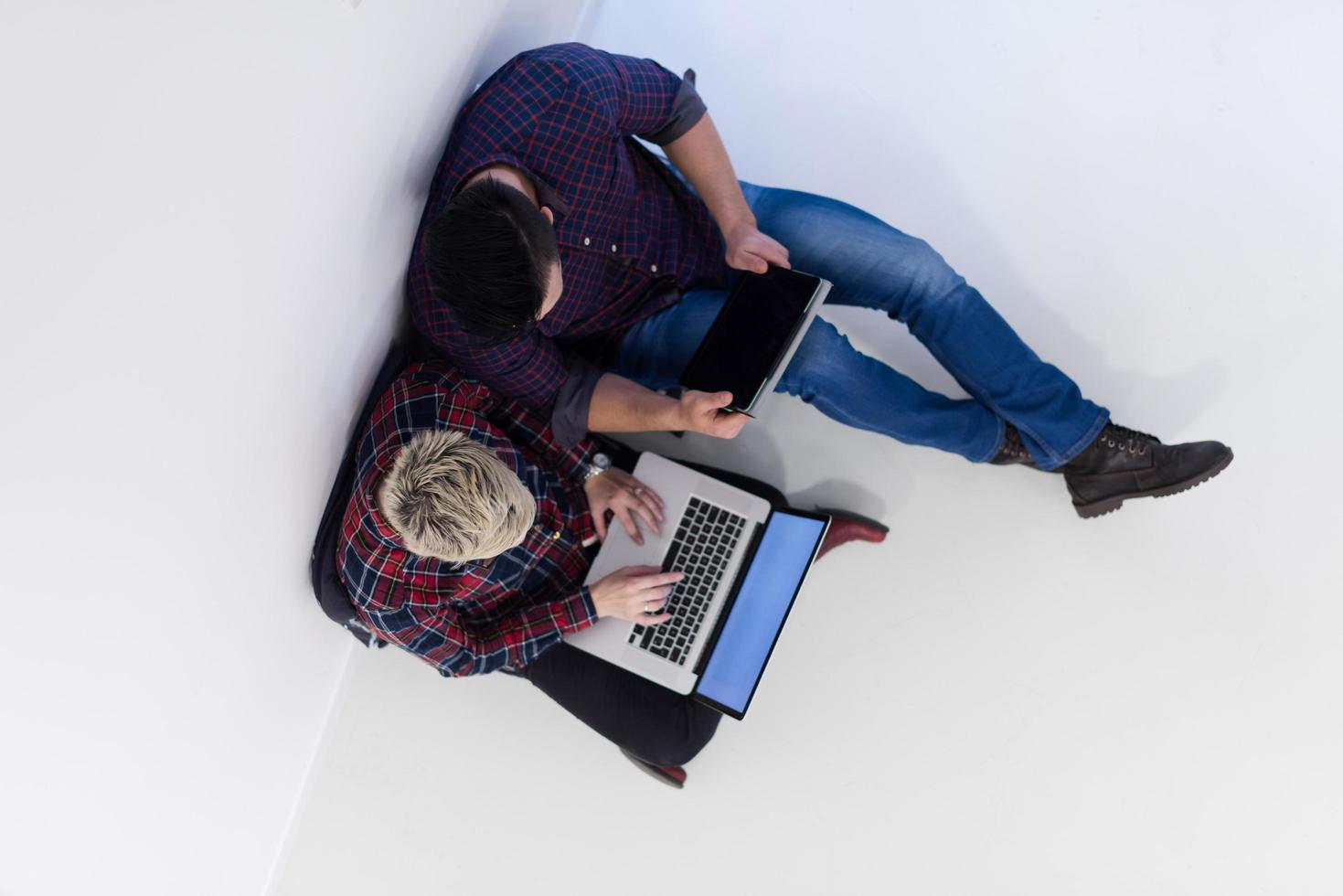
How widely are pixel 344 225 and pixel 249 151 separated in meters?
0.28

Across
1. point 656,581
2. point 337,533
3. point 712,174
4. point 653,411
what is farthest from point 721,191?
point 337,533

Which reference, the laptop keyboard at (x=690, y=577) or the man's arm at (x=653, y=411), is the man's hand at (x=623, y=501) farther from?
the man's arm at (x=653, y=411)

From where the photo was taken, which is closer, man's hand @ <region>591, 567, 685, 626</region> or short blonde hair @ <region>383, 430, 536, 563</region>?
short blonde hair @ <region>383, 430, 536, 563</region>

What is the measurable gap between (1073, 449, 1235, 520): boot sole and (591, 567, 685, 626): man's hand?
84 cm

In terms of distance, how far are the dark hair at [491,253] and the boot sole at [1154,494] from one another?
121cm

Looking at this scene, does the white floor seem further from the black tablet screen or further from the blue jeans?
the black tablet screen

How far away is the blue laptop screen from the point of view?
5.59 feet

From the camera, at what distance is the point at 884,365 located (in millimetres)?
1688

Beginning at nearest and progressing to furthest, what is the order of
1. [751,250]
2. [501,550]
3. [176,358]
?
[176,358]
[501,550]
[751,250]

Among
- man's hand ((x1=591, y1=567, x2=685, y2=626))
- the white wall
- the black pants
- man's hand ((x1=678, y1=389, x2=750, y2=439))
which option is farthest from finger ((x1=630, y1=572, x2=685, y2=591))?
the white wall

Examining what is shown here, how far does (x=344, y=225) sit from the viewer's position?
4.00ft

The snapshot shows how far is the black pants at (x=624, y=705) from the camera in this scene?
178cm

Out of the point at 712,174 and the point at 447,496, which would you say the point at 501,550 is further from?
the point at 712,174

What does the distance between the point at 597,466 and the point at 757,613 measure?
0.43 m
